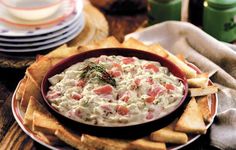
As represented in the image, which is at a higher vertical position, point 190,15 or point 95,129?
point 95,129

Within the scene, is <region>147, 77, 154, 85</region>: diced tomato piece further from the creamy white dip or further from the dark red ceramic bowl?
the dark red ceramic bowl

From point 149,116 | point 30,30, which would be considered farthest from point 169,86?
point 30,30

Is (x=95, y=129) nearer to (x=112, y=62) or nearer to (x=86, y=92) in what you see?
(x=86, y=92)

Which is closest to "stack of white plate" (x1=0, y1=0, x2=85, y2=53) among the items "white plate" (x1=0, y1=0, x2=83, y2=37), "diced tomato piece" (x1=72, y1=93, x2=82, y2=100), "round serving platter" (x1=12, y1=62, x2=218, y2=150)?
"white plate" (x1=0, y1=0, x2=83, y2=37)

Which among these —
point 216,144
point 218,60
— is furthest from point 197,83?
point 218,60

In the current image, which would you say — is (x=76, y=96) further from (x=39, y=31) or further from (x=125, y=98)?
(x=39, y=31)

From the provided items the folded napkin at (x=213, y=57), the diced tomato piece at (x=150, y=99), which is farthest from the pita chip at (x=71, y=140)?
the folded napkin at (x=213, y=57)

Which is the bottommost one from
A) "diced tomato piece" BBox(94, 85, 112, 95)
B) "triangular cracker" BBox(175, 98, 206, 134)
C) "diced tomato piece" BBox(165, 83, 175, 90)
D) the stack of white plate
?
the stack of white plate
